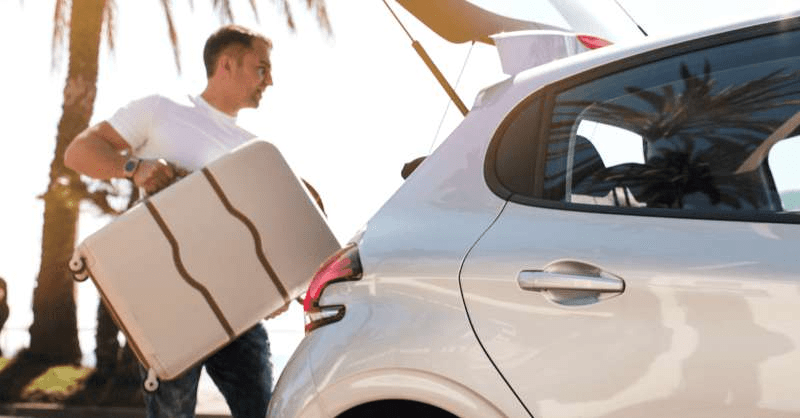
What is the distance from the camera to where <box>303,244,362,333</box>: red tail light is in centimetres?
287

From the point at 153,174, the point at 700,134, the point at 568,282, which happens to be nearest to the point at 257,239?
the point at 153,174

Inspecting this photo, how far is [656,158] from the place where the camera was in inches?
105

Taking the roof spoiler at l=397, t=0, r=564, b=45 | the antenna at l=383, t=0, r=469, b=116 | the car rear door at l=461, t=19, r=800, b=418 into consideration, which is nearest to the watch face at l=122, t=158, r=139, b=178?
the antenna at l=383, t=0, r=469, b=116

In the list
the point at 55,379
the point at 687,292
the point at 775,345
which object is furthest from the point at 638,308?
the point at 55,379

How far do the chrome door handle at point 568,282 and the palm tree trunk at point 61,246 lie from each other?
1150 cm

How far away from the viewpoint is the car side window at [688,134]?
2541 millimetres

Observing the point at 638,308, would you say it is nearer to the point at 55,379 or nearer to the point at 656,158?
the point at 656,158

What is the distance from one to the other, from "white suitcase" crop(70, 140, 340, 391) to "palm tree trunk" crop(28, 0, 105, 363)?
33.8 ft

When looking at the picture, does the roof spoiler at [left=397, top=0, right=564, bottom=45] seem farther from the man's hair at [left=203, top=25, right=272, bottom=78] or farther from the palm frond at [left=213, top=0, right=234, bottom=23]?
the palm frond at [left=213, top=0, right=234, bottom=23]

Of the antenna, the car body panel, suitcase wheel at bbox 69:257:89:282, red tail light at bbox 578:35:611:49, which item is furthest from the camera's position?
suitcase wheel at bbox 69:257:89:282

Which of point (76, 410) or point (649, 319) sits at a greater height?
point (649, 319)

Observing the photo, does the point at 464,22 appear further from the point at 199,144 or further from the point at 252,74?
the point at 199,144

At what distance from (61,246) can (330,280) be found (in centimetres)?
1137

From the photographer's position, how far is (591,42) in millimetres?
3188
